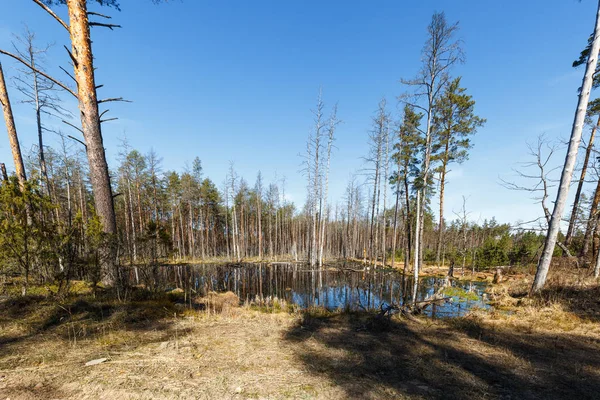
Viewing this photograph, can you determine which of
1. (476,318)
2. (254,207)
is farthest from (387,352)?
(254,207)

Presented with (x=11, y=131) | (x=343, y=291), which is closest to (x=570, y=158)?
(x=343, y=291)

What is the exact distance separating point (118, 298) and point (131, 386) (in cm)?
426

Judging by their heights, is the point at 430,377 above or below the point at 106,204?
below

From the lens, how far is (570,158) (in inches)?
249

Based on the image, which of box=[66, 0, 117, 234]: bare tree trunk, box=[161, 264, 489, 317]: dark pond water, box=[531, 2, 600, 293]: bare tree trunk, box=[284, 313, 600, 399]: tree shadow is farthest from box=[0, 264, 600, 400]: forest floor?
box=[161, 264, 489, 317]: dark pond water

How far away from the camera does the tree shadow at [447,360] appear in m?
2.73

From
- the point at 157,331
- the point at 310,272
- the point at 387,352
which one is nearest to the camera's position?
the point at 387,352

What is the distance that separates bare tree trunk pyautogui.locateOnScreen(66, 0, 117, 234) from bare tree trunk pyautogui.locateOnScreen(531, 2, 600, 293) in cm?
1184

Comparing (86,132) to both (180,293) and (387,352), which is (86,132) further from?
(387,352)

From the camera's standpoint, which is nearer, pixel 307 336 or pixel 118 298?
pixel 307 336

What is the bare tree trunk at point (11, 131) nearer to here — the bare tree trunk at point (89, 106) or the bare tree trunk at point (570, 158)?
the bare tree trunk at point (89, 106)

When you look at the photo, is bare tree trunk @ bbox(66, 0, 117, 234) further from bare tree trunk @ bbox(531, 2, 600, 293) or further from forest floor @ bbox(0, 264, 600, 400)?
bare tree trunk @ bbox(531, 2, 600, 293)

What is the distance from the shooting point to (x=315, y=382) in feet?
9.18

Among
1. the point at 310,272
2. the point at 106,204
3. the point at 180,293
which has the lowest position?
the point at 310,272
